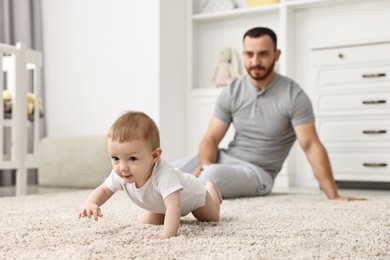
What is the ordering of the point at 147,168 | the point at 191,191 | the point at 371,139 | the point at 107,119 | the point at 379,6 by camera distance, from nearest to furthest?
the point at 147,168
the point at 191,191
the point at 371,139
the point at 379,6
the point at 107,119

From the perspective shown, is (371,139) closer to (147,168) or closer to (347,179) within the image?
(347,179)

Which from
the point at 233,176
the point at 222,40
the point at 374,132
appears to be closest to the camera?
the point at 233,176

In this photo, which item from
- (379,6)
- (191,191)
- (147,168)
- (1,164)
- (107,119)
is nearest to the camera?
(147,168)

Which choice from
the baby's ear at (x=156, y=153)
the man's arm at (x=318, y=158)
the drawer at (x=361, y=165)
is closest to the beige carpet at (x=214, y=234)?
the baby's ear at (x=156, y=153)

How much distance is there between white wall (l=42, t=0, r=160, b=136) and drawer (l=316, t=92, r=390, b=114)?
3.34ft

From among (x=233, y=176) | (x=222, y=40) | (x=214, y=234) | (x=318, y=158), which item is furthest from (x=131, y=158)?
(x=222, y=40)

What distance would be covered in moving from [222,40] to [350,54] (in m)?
1.04

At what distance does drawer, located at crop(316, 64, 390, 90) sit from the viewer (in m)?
2.80

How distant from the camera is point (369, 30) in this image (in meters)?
3.18

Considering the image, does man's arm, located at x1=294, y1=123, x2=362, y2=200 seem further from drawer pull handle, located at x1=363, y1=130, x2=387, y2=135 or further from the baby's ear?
the baby's ear

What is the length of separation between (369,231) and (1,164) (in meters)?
1.58

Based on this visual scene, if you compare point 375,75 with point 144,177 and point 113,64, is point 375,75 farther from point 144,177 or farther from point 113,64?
point 144,177

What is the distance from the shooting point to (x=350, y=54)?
2887mm

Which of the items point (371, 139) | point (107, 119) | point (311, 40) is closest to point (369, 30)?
point (311, 40)
